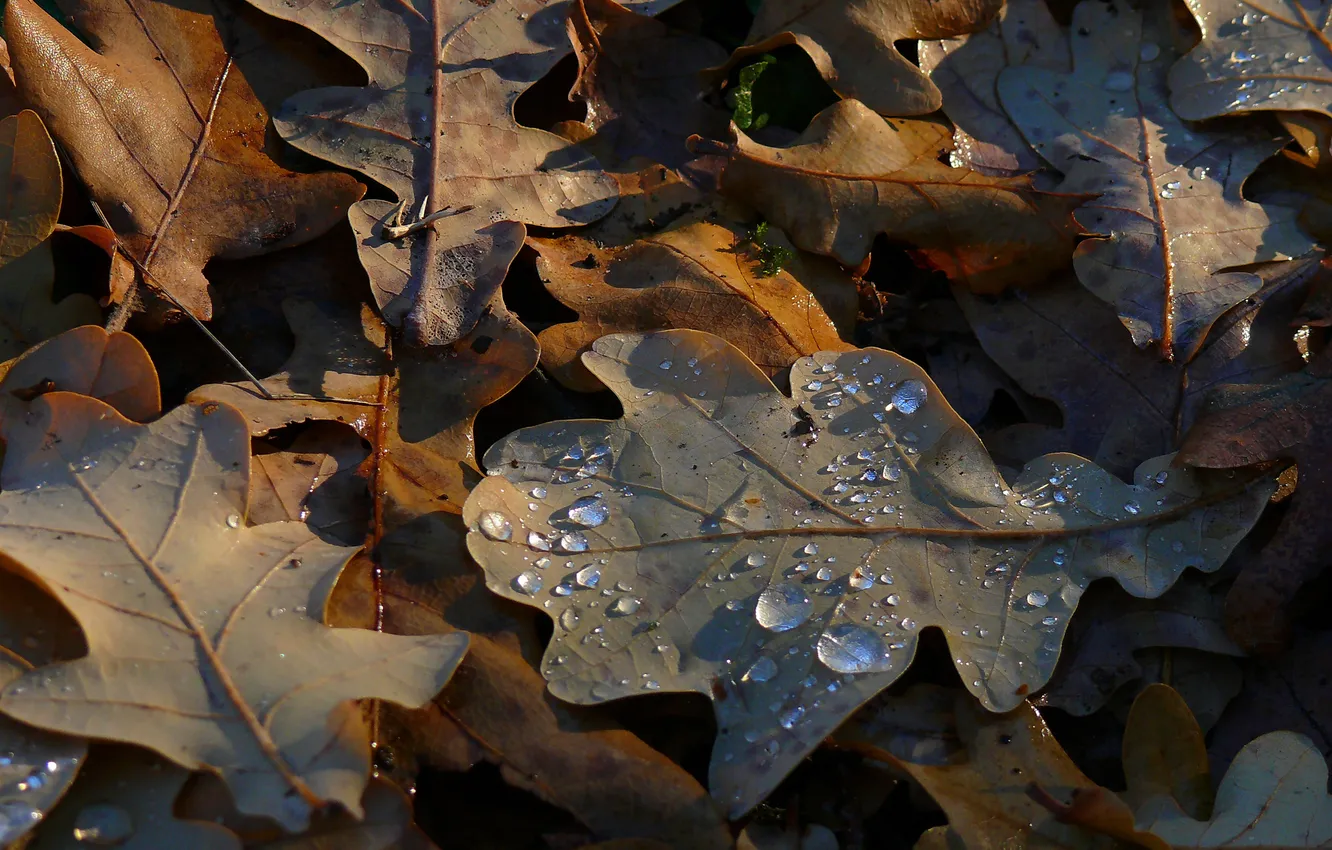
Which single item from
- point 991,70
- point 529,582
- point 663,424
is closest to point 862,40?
point 991,70

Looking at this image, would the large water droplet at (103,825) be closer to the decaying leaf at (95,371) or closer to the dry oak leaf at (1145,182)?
the decaying leaf at (95,371)

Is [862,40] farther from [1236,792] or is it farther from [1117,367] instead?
[1236,792]

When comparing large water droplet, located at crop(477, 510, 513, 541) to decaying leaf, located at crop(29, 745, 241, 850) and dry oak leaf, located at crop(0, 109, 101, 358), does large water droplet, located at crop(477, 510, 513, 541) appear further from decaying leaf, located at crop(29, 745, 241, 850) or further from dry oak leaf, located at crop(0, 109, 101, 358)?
dry oak leaf, located at crop(0, 109, 101, 358)

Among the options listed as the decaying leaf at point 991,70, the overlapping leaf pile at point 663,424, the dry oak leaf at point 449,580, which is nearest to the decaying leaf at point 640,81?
the overlapping leaf pile at point 663,424

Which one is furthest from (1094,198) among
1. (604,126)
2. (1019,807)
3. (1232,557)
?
(1019,807)

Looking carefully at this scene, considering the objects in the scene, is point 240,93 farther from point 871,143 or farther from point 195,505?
point 871,143

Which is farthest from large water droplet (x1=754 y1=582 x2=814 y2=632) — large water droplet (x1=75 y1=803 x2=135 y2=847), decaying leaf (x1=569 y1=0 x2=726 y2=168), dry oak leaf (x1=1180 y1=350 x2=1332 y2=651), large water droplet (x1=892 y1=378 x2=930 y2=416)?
decaying leaf (x1=569 y1=0 x2=726 y2=168)
